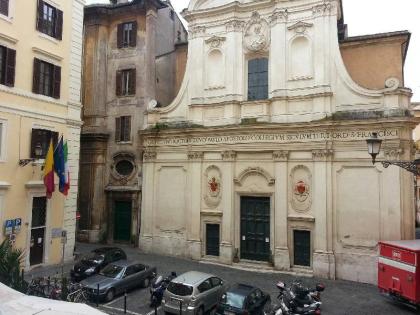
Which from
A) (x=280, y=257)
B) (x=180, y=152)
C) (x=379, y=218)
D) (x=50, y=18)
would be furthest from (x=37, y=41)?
(x=379, y=218)

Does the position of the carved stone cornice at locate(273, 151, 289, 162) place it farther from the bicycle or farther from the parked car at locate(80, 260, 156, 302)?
the bicycle

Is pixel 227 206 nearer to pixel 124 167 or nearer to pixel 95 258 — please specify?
pixel 95 258

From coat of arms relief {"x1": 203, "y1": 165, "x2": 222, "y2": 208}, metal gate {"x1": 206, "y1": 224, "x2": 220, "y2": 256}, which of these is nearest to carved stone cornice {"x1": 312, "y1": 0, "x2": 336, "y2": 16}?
coat of arms relief {"x1": 203, "y1": 165, "x2": 222, "y2": 208}

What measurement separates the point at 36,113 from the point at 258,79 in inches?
493

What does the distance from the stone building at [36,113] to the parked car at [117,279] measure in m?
4.95

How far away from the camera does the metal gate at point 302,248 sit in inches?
827

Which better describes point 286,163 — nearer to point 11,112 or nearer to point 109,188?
point 109,188

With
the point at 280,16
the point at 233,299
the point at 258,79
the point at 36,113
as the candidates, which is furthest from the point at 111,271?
the point at 280,16

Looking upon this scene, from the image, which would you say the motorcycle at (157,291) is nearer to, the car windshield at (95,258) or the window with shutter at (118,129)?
the car windshield at (95,258)

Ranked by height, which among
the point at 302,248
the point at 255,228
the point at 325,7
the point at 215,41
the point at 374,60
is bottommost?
the point at 302,248

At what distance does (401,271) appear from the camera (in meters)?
15.2

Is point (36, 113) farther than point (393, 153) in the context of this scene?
No

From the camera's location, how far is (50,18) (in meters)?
20.1

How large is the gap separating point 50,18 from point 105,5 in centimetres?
869
